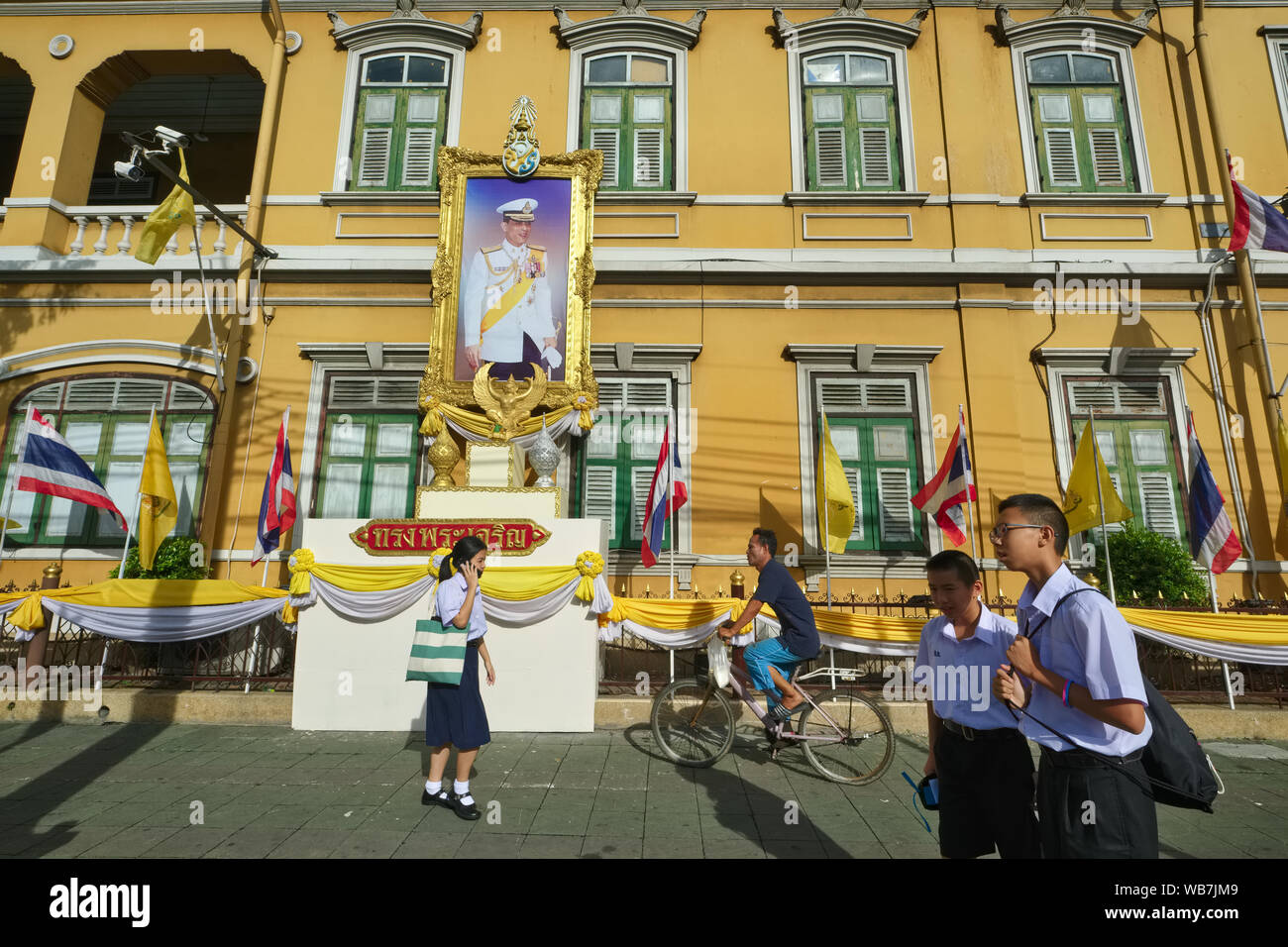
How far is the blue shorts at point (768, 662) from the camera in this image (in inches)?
212

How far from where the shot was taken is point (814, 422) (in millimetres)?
9227

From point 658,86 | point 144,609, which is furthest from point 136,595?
point 658,86

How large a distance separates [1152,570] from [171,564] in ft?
38.5

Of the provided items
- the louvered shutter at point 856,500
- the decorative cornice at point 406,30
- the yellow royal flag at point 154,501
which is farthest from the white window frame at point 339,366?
the louvered shutter at point 856,500

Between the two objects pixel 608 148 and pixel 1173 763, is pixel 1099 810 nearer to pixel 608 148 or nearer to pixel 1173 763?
pixel 1173 763

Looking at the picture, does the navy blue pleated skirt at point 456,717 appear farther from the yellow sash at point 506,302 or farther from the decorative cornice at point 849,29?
the decorative cornice at point 849,29

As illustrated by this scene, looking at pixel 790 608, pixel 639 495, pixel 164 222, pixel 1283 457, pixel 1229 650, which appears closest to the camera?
pixel 790 608

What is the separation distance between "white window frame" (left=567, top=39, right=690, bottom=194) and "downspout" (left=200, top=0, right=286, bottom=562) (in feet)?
15.1

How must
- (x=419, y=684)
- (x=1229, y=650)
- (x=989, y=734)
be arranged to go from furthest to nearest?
(x=419, y=684) < (x=1229, y=650) < (x=989, y=734)

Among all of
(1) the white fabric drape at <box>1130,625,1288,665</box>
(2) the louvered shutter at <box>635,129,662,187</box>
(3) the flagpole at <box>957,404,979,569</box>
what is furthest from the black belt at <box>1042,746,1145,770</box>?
(2) the louvered shutter at <box>635,129,662,187</box>

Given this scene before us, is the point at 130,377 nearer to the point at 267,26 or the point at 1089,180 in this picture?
the point at 267,26

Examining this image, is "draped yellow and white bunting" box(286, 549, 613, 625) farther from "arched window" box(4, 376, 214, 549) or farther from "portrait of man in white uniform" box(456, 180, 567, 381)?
"arched window" box(4, 376, 214, 549)

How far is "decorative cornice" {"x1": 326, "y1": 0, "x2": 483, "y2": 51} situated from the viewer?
10352 millimetres

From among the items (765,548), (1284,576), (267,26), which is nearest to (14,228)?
(267,26)
